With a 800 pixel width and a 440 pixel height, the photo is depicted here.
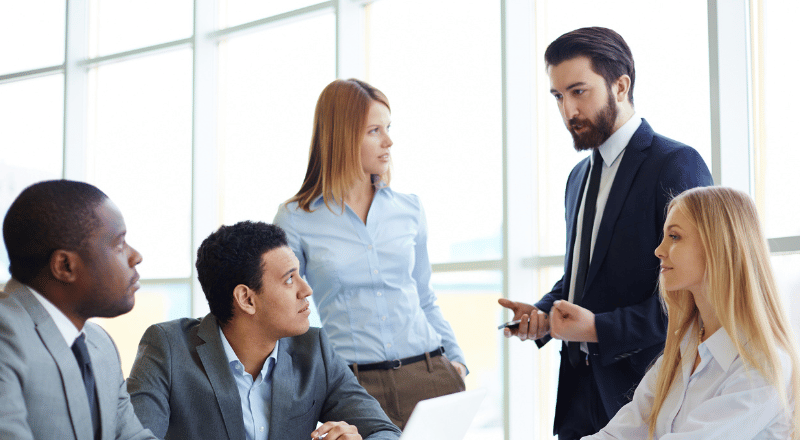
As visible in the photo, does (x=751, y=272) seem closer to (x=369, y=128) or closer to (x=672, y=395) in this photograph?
(x=672, y=395)

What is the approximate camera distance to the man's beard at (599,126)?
2057 millimetres

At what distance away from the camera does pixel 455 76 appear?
405 centimetres

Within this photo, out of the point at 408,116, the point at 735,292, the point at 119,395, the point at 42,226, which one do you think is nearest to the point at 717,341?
the point at 735,292

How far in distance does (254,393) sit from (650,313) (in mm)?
1065

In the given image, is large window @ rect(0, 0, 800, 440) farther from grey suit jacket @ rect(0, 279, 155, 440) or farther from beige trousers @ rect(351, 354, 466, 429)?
grey suit jacket @ rect(0, 279, 155, 440)

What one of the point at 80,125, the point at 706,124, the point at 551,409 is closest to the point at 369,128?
the point at 706,124

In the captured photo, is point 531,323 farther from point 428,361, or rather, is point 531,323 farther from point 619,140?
point 619,140

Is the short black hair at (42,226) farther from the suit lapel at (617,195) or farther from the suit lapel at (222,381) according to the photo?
the suit lapel at (617,195)

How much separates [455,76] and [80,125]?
3190 mm

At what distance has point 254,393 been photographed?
1.80 meters

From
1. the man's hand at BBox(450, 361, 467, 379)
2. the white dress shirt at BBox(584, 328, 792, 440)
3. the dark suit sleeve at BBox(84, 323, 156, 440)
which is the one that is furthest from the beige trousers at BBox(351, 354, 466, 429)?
the dark suit sleeve at BBox(84, 323, 156, 440)

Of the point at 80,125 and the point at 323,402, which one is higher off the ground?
the point at 80,125

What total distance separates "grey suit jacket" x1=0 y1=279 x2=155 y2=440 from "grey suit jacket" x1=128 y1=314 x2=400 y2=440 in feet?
1.58

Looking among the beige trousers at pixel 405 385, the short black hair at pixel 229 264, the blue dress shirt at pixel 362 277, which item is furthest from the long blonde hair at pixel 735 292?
the short black hair at pixel 229 264
